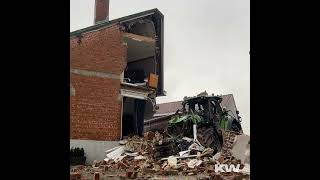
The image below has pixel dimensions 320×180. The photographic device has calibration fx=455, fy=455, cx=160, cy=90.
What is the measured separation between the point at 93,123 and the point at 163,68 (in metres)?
7.05

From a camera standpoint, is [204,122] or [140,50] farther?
[140,50]

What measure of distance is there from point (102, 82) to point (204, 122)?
17.6 ft

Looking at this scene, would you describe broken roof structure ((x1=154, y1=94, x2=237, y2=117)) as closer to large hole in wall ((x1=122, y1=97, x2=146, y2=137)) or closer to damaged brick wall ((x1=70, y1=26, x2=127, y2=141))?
large hole in wall ((x1=122, y1=97, x2=146, y2=137))

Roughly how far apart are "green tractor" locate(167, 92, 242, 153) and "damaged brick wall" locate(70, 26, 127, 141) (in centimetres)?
303

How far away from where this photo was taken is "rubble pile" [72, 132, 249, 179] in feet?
54.3

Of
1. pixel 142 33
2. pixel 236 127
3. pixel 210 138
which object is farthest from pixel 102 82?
pixel 236 127

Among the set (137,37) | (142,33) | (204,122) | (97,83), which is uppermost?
(142,33)

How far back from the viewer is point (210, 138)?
21.4 metres

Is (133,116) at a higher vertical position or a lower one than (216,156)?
higher

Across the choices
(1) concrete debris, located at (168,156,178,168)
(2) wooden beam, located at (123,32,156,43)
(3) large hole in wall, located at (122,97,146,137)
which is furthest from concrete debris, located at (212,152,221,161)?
(2) wooden beam, located at (123,32,156,43)

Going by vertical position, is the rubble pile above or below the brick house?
below

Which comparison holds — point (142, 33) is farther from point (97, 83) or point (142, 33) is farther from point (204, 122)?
point (204, 122)

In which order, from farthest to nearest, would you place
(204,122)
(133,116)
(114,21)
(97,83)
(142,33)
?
(142,33), (133,116), (114,21), (97,83), (204,122)
